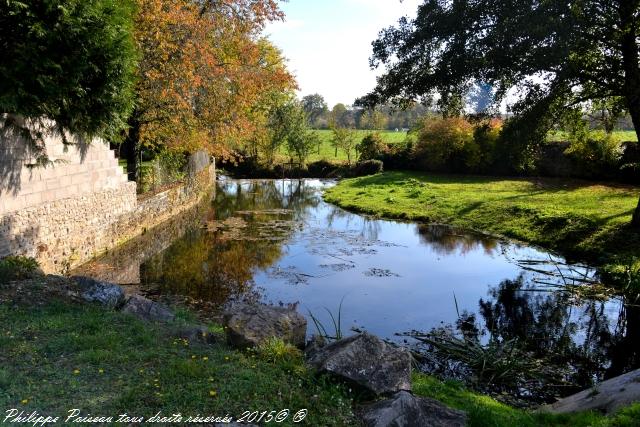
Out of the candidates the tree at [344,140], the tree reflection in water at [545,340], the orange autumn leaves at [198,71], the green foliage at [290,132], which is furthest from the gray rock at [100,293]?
the tree at [344,140]

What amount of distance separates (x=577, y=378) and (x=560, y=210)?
40.2 ft

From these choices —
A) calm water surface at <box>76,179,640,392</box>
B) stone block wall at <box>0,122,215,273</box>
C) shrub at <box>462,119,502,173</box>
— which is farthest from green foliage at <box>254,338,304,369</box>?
shrub at <box>462,119,502,173</box>

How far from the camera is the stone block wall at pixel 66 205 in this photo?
1079 cm

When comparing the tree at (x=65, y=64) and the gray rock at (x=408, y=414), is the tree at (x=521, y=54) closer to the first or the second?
the tree at (x=65, y=64)

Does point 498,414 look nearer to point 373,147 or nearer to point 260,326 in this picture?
point 260,326

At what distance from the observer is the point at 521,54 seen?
12.2 m

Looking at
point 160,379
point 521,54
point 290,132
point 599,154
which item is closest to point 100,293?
point 160,379

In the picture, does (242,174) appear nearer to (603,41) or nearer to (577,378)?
(603,41)

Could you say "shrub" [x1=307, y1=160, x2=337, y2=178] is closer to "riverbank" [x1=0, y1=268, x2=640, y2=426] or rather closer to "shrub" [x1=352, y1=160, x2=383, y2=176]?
"shrub" [x1=352, y1=160, x2=383, y2=176]

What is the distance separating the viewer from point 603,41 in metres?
13.4

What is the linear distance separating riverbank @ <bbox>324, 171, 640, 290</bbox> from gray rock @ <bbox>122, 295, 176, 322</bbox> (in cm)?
1055

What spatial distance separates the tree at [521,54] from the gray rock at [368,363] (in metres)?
8.98

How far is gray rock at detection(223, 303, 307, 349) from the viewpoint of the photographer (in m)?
6.52

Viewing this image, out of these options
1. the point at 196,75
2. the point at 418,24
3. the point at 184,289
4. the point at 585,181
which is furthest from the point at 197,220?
the point at 585,181
